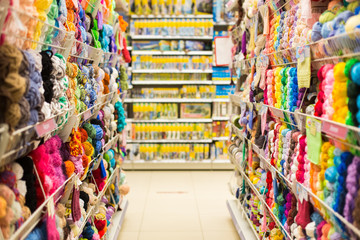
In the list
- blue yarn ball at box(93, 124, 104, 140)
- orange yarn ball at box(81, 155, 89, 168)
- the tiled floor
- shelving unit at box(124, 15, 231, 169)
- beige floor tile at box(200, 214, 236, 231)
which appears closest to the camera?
orange yarn ball at box(81, 155, 89, 168)

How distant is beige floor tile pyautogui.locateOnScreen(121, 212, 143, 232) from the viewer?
378 centimetres

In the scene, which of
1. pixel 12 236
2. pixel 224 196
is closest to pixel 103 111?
pixel 12 236

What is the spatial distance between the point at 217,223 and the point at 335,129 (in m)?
2.68

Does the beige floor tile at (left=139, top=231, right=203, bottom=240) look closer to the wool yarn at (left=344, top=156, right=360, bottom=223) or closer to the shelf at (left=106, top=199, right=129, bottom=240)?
the shelf at (left=106, top=199, right=129, bottom=240)

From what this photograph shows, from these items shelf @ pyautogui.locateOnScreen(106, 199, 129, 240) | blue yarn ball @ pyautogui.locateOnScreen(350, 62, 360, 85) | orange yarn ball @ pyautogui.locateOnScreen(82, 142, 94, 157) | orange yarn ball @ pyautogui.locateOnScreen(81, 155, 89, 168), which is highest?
blue yarn ball @ pyautogui.locateOnScreen(350, 62, 360, 85)

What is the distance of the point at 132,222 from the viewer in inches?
156

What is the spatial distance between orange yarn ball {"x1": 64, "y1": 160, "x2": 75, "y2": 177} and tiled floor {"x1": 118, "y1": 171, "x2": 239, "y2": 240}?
5.73 feet

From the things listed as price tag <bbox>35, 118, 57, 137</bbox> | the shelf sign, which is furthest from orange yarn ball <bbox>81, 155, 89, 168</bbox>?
the shelf sign

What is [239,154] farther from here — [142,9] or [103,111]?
[142,9]

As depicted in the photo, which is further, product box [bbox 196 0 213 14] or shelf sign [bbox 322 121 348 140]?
product box [bbox 196 0 213 14]

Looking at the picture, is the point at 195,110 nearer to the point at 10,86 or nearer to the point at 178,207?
the point at 178,207

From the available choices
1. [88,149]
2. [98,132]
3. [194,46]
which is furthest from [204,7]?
[88,149]

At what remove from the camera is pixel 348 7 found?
1531 mm

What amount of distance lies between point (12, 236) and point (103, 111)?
1.85 meters
